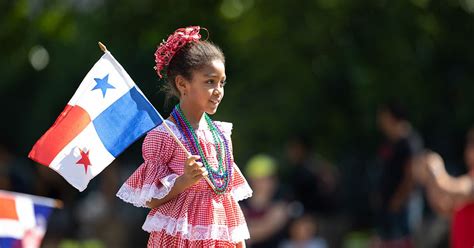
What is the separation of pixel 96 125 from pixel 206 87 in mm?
621

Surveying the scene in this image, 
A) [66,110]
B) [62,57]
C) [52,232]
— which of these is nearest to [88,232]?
[52,232]

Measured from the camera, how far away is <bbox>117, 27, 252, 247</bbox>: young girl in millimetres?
6324

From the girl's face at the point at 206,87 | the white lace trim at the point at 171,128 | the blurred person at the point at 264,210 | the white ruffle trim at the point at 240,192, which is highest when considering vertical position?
the girl's face at the point at 206,87

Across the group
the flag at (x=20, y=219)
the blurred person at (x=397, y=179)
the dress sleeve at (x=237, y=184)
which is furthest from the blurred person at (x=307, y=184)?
the dress sleeve at (x=237, y=184)

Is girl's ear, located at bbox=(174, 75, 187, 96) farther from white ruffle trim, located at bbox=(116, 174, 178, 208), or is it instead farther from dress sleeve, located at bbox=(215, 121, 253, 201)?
white ruffle trim, located at bbox=(116, 174, 178, 208)

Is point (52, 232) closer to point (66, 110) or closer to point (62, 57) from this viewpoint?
point (62, 57)

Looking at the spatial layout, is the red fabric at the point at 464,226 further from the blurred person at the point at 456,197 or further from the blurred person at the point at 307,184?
the blurred person at the point at 307,184

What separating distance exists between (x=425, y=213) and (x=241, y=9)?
3.32 meters

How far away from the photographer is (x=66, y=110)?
6.44 metres

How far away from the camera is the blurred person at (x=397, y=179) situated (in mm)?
11414

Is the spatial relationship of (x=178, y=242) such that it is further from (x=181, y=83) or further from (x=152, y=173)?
(x=181, y=83)

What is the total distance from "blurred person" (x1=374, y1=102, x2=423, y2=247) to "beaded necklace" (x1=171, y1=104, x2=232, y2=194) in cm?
503

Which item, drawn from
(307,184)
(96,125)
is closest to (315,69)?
(307,184)

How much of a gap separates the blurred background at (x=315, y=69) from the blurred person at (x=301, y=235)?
3.08 feet
